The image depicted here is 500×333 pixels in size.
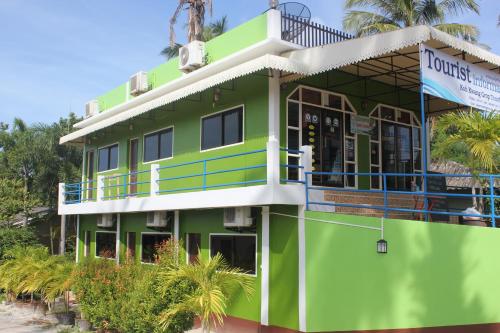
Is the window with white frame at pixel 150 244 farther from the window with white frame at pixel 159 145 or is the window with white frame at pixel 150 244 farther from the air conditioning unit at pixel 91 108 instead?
the air conditioning unit at pixel 91 108

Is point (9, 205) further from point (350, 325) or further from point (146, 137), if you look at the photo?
point (350, 325)

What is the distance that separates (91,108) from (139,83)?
449 cm

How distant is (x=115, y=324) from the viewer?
34.5 feet

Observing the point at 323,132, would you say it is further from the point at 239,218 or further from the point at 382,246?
the point at 382,246

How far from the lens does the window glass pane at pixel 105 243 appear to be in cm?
1817

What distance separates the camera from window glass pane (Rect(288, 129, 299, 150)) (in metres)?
12.0

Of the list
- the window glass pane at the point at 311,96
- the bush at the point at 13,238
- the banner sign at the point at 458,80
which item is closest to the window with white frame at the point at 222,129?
the window glass pane at the point at 311,96

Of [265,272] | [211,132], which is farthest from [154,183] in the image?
[265,272]

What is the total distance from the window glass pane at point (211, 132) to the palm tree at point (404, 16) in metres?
10.5

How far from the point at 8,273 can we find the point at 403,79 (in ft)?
43.3

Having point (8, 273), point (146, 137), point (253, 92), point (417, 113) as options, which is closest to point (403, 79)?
point (417, 113)

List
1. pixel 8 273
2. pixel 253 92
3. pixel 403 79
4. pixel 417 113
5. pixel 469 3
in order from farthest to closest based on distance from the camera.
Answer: pixel 469 3 < pixel 8 273 < pixel 417 113 < pixel 403 79 < pixel 253 92

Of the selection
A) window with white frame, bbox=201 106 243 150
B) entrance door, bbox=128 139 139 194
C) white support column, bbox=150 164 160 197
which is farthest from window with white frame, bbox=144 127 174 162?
window with white frame, bbox=201 106 243 150

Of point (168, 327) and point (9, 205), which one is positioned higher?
point (9, 205)
